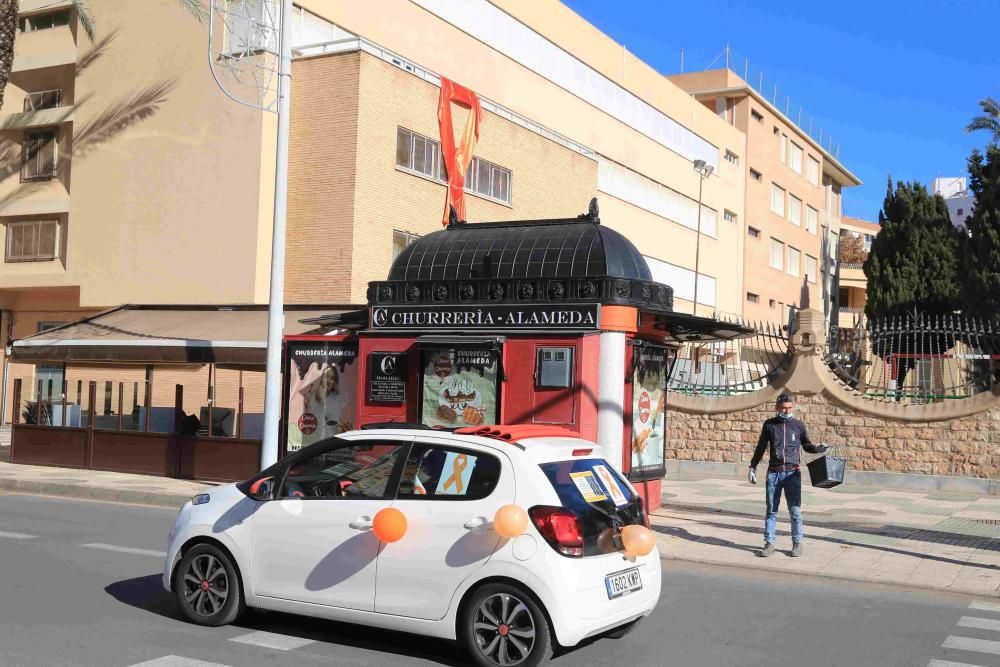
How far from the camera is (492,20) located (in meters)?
37.5

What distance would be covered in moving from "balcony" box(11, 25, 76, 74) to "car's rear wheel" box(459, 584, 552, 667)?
29575 millimetres

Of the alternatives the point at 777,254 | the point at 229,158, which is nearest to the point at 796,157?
the point at 777,254

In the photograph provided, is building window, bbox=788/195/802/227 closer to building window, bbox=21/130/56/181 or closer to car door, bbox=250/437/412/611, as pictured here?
building window, bbox=21/130/56/181

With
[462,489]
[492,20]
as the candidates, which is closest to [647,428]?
[462,489]

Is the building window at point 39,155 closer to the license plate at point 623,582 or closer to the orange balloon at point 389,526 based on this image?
the orange balloon at point 389,526

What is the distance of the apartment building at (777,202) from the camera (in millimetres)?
57031

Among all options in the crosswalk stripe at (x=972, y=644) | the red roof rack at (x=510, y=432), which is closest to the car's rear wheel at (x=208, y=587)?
the red roof rack at (x=510, y=432)

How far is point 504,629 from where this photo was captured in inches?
268

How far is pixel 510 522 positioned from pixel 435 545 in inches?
24.2

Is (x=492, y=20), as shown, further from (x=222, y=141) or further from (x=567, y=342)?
(x=567, y=342)

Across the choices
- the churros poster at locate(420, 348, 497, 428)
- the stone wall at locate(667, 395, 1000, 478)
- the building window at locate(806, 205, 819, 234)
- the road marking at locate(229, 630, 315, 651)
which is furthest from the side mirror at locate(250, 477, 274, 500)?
the building window at locate(806, 205, 819, 234)

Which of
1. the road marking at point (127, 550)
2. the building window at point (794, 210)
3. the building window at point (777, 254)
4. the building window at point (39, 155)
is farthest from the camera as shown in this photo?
the building window at point (794, 210)

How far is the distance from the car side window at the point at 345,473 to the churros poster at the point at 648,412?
26.3ft

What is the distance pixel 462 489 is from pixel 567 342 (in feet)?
25.6
